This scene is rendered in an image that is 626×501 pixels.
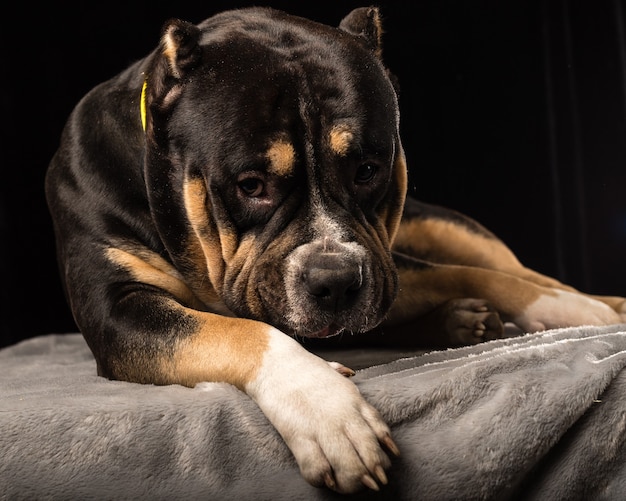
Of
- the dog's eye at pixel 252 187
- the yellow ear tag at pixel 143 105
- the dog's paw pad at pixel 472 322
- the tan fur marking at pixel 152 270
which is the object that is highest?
the yellow ear tag at pixel 143 105

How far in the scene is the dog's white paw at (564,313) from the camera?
2.45 m

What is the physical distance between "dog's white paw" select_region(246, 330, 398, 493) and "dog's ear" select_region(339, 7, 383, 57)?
0.92 m

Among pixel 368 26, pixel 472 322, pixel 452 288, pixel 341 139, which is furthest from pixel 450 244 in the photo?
pixel 341 139

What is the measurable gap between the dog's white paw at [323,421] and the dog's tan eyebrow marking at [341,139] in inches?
19.5

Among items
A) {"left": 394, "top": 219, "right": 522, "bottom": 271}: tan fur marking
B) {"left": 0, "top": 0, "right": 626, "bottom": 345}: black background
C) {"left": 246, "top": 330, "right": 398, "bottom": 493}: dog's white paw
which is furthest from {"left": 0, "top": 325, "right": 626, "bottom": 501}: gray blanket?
{"left": 0, "top": 0, "right": 626, "bottom": 345}: black background

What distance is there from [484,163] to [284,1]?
1024 mm

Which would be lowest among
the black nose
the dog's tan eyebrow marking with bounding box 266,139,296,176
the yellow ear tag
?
the black nose

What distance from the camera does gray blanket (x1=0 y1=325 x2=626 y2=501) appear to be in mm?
1528

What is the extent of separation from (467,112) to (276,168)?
71.2 inches

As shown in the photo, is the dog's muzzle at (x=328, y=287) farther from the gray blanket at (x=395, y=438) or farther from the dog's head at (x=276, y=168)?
the gray blanket at (x=395, y=438)

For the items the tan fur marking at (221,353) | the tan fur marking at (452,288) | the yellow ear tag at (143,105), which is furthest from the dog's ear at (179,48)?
the tan fur marking at (452,288)

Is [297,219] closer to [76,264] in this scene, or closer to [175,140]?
[175,140]

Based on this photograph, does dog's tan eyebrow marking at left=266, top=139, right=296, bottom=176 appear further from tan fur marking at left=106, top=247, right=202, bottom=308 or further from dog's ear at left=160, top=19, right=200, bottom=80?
tan fur marking at left=106, top=247, right=202, bottom=308

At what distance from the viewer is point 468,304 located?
252 cm
